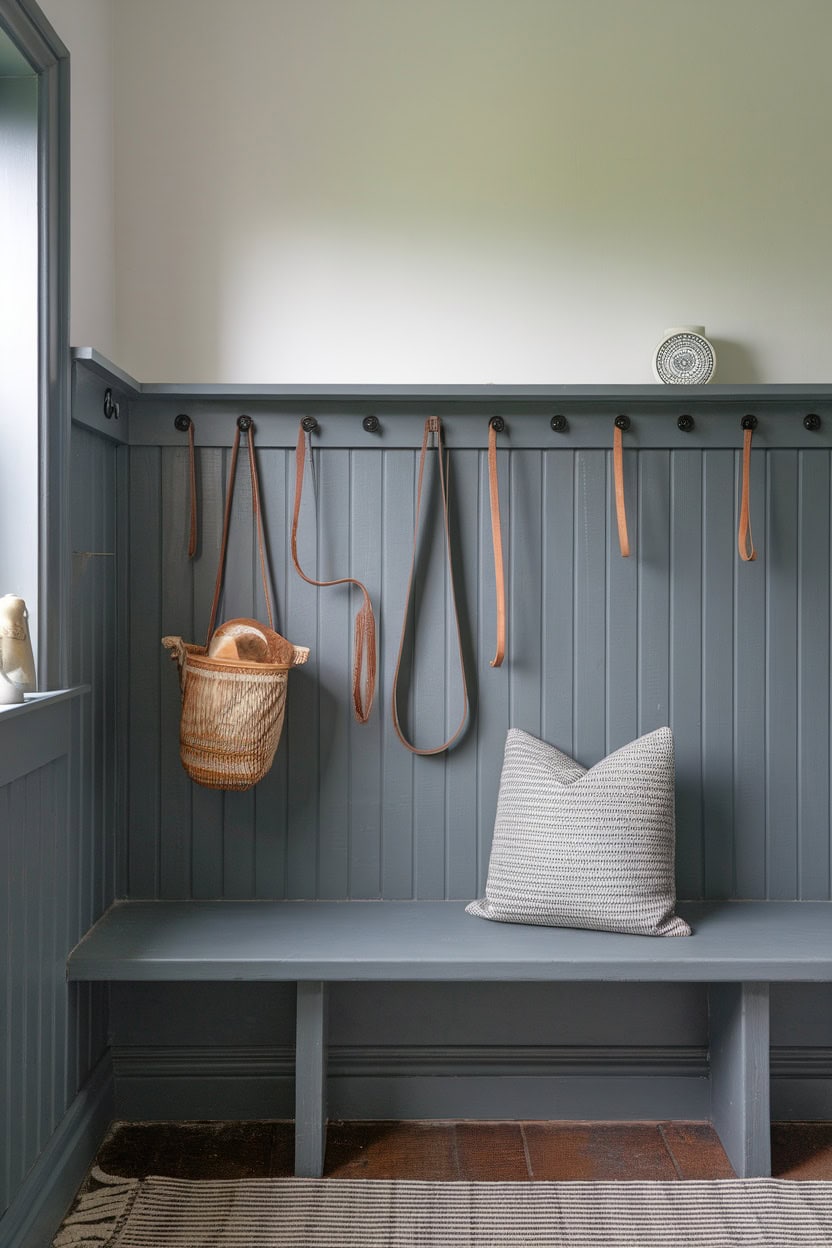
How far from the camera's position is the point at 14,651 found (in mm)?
1674

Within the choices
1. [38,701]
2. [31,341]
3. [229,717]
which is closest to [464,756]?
[229,717]

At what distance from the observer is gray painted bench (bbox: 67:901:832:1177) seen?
193 cm

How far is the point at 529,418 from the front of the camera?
2.27 meters

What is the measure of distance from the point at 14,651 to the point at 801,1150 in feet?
6.53

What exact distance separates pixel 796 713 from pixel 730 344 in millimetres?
913

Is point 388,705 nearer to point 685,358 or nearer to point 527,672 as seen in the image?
point 527,672

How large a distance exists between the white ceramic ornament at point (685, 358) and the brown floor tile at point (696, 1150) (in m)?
1.74

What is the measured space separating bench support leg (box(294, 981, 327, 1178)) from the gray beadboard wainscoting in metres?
0.27

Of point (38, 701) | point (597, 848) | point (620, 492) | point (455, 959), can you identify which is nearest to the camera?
point (38, 701)

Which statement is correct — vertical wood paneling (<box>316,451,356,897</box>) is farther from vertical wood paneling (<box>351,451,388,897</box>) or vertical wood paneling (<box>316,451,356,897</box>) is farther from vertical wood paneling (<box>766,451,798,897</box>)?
vertical wood paneling (<box>766,451,798,897</box>)

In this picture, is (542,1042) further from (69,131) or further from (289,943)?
(69,131)

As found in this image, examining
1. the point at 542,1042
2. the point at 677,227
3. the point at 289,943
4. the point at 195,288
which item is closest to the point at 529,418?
the point at 677,227

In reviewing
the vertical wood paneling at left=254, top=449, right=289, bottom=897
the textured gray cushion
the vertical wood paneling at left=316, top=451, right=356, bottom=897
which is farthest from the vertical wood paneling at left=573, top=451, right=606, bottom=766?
the vertical wood paneling at left=254, top=449, right=289, bottom=897

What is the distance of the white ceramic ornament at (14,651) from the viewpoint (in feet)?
5.35
